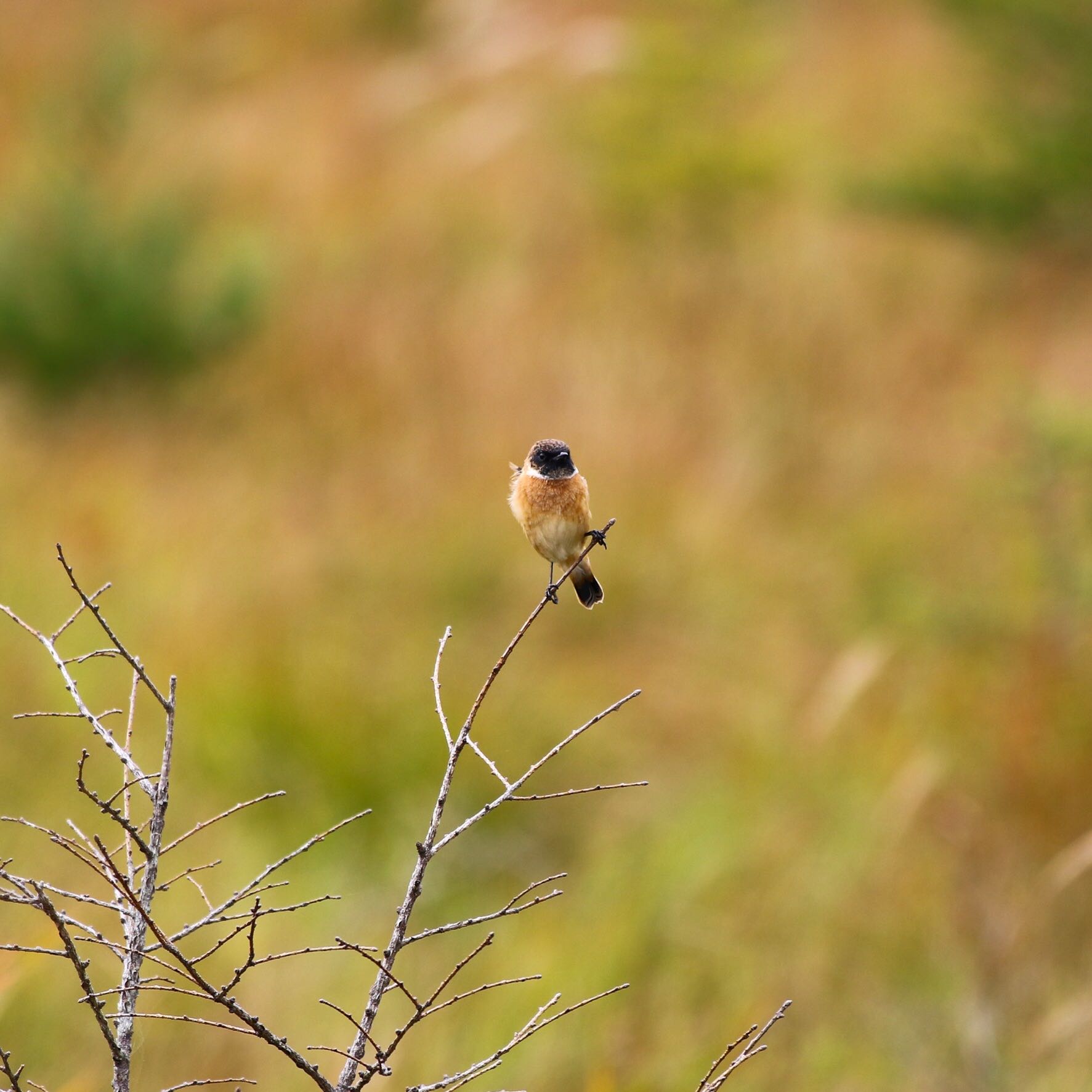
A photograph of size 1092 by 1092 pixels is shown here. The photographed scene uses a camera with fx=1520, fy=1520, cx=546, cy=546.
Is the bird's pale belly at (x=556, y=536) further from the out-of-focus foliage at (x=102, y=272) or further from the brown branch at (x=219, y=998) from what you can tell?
the out-of-focus foliage at (x=102, y=272)

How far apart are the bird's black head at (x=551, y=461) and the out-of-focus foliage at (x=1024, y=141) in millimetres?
7863

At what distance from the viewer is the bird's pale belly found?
253cm

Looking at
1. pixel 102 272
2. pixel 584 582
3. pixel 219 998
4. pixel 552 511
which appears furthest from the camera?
pixel 102 272

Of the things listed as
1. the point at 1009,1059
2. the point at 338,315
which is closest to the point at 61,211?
the point at 338,315

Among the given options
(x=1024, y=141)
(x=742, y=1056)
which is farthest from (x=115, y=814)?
(x=1024, y=141)

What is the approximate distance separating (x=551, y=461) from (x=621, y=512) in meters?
4.43

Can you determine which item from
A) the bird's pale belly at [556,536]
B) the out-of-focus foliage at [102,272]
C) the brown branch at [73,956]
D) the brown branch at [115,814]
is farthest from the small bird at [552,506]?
the out-of-focus foliage at [102,272]

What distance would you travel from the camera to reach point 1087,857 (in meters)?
3.42

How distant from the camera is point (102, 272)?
344 inches

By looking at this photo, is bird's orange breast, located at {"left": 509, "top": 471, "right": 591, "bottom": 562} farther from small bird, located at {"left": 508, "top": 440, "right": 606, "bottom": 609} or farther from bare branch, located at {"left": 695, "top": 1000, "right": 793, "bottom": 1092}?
bare branch, located at {"left": 695, "top": 1000, "right": 793, "bottom": 1092}

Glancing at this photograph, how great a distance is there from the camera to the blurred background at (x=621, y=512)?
161 inches

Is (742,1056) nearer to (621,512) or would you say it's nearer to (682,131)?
(621,512)

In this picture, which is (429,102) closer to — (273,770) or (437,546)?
(437,546)

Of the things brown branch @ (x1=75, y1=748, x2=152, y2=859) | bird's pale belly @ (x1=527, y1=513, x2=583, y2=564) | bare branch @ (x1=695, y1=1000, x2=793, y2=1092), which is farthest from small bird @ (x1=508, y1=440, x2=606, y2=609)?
brown branch @ (x1=75, y1=748, x2=152, y2=859)
